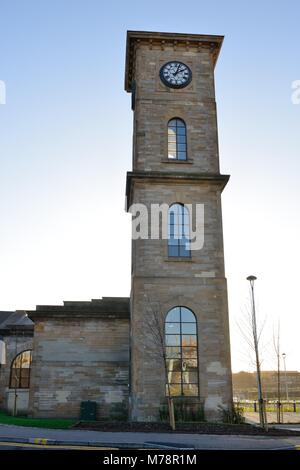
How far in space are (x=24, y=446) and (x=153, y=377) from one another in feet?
26.5

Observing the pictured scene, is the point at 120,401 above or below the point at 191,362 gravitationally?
below

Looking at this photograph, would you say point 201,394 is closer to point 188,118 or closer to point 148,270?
point 148,270

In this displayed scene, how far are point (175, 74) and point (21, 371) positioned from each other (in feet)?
61.0

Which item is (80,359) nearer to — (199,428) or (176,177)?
(199,428)

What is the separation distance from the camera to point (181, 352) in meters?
20.8

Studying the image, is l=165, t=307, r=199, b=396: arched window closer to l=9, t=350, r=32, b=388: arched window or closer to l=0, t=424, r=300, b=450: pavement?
l=0, t=424, r=300, b=450: pavement

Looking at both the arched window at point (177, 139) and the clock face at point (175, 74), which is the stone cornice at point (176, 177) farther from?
the clock face at point (175, 74)

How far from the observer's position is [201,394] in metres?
20.2

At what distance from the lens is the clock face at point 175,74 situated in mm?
24953

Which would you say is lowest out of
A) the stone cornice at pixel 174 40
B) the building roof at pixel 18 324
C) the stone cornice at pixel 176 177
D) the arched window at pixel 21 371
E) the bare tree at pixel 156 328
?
the arched window at pixel 21 371

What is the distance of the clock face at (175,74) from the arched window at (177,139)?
200cm

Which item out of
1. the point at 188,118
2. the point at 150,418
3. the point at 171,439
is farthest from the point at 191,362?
the point at 188,118

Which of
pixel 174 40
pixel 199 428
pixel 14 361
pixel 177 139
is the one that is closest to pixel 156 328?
pixel 199 428

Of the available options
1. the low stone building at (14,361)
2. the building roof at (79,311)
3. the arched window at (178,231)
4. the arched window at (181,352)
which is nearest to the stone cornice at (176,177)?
the arched window at (178,231)
